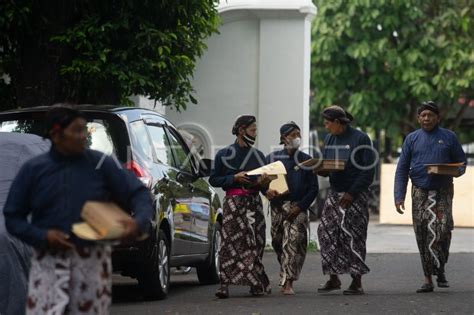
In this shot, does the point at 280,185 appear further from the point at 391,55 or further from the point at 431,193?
the point at 391,55

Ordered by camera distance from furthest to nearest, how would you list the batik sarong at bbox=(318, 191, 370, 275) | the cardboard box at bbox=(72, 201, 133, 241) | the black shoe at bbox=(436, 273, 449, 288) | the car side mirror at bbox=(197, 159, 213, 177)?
the car side mirror at bbox=(197, 159, 213, 177) → the black shoe at bbox=(436, 273, 449, 288) → the batik sarong at bbox=(318, 191, 370, 275) → the cardboard box at bbox=(72, 201, 133, 241)

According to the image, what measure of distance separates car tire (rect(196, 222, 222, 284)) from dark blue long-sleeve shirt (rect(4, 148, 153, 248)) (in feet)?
23.7

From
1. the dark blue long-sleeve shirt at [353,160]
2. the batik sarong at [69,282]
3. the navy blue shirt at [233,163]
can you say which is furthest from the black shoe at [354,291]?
the batik sarong at [69,282]

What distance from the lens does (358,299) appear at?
1221 cm

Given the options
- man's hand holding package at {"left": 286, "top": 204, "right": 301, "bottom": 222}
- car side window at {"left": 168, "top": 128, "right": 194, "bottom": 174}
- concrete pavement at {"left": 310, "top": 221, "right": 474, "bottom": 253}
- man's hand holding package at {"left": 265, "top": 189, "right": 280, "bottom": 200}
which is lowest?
concrete pavement at {"left": 310, "top": 221, "right": 474, "bottom": 253}

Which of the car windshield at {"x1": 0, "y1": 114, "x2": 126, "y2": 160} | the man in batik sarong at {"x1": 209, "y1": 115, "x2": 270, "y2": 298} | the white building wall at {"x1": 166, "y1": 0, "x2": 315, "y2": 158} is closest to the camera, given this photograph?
the car windshield at {"x1": 0, "y1": 114, "x2": 126, "y2": 160}

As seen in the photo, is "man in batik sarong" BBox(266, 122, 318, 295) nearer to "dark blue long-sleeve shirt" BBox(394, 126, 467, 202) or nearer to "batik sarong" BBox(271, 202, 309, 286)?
"batik sarong" BBox(271, 202, 309, 286)

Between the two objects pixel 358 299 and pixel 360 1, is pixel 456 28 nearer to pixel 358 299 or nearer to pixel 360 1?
pixel 360 1

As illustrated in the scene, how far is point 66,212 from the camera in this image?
22.6 ft

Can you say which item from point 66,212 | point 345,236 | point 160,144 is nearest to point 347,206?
point 345,236

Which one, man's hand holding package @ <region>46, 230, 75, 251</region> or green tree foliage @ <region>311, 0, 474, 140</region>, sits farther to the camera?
green tree foliage @ <region>311, 0, 474, 140</region>

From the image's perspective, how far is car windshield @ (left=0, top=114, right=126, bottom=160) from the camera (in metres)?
11.4

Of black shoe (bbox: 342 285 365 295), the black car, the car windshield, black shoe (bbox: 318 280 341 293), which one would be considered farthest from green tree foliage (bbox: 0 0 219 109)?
black shoe (bbox: 342 285 365 295)

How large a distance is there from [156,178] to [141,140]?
0.37m
